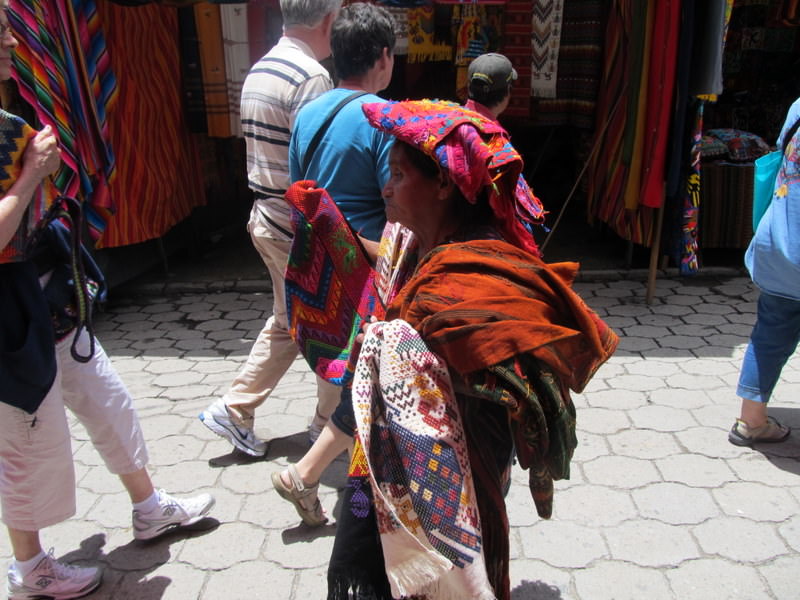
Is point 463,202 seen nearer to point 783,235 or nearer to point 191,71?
point 783,235

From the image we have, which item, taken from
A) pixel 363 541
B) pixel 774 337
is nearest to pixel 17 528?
pixel 363 541

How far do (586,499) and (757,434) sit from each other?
96 centimetres

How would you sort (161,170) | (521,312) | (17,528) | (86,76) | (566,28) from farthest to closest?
(566,28) → (161,170) → (86,76) → (17,528) → (521,312)

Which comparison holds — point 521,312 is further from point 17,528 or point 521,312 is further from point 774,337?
point 774,337

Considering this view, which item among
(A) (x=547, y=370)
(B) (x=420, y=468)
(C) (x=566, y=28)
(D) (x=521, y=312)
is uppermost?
(C) (x=566, y=28)

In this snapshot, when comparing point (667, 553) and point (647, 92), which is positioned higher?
point (647, 92)

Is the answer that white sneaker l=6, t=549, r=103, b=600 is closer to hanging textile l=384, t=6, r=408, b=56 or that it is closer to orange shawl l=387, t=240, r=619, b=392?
orange shawl l=387, t=240, r=619, b=392

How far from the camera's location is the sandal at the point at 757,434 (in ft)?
10.3

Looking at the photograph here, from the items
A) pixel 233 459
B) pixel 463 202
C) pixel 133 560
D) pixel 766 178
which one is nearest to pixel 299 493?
pixel 133 560

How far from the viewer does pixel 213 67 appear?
5688 millimetres

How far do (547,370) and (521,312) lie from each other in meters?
0.12

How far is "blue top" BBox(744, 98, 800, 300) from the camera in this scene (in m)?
2.75

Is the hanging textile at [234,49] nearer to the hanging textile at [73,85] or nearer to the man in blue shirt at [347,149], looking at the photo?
the hanging textile at [73,85]

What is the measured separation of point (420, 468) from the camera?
4.22ft
